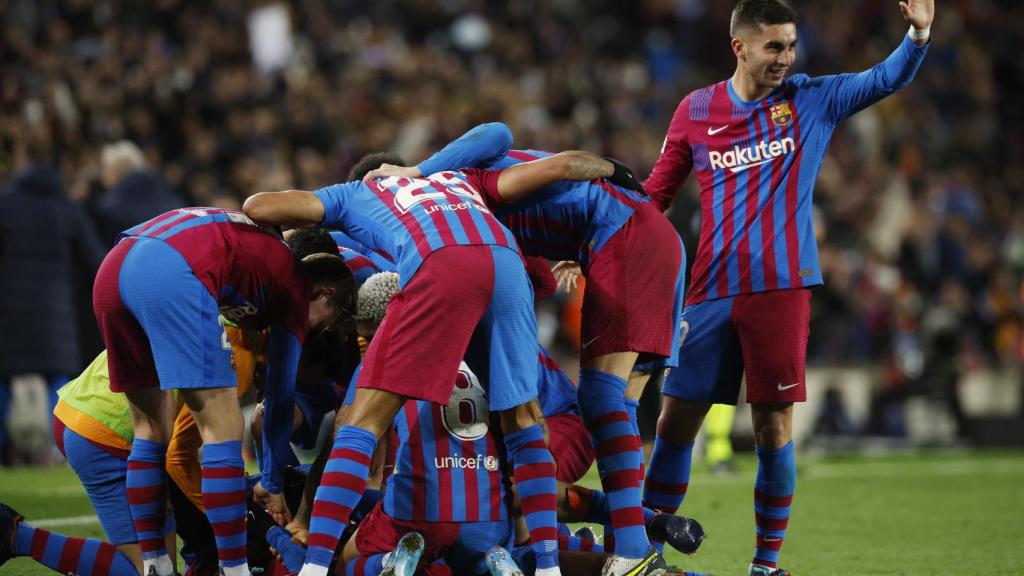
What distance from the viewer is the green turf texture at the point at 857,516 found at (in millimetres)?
6125

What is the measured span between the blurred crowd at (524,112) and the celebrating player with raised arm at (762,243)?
3143 mm

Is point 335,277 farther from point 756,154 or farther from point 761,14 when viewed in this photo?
point 761,14

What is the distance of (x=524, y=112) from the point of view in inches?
638

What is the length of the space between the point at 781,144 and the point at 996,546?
2758mm

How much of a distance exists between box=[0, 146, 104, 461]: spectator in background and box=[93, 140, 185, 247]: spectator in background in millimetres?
393

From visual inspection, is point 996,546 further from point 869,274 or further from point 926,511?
point 869,274

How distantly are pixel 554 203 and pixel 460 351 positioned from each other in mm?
966

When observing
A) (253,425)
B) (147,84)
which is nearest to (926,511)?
(253,425)

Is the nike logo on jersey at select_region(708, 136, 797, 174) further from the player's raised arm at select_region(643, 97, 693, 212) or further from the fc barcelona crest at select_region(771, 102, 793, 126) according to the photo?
the player's raised arm at select_region(643, 97, 693, 212)

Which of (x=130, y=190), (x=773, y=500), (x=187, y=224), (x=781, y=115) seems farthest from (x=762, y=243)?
(x=130, y=190)

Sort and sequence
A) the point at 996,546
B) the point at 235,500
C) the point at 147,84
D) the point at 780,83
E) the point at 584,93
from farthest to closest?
the point at 584,93 → the point at 147,84 → the point at 996,546 → the point at 780,83 → the point at 235,500

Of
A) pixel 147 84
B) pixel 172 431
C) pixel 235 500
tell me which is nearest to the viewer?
pixel 235 500

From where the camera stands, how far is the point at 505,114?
15.7m

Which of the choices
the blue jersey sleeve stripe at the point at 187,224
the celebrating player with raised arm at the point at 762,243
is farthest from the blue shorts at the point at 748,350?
the blue jersey sleeve stripe at the point at 187,224
